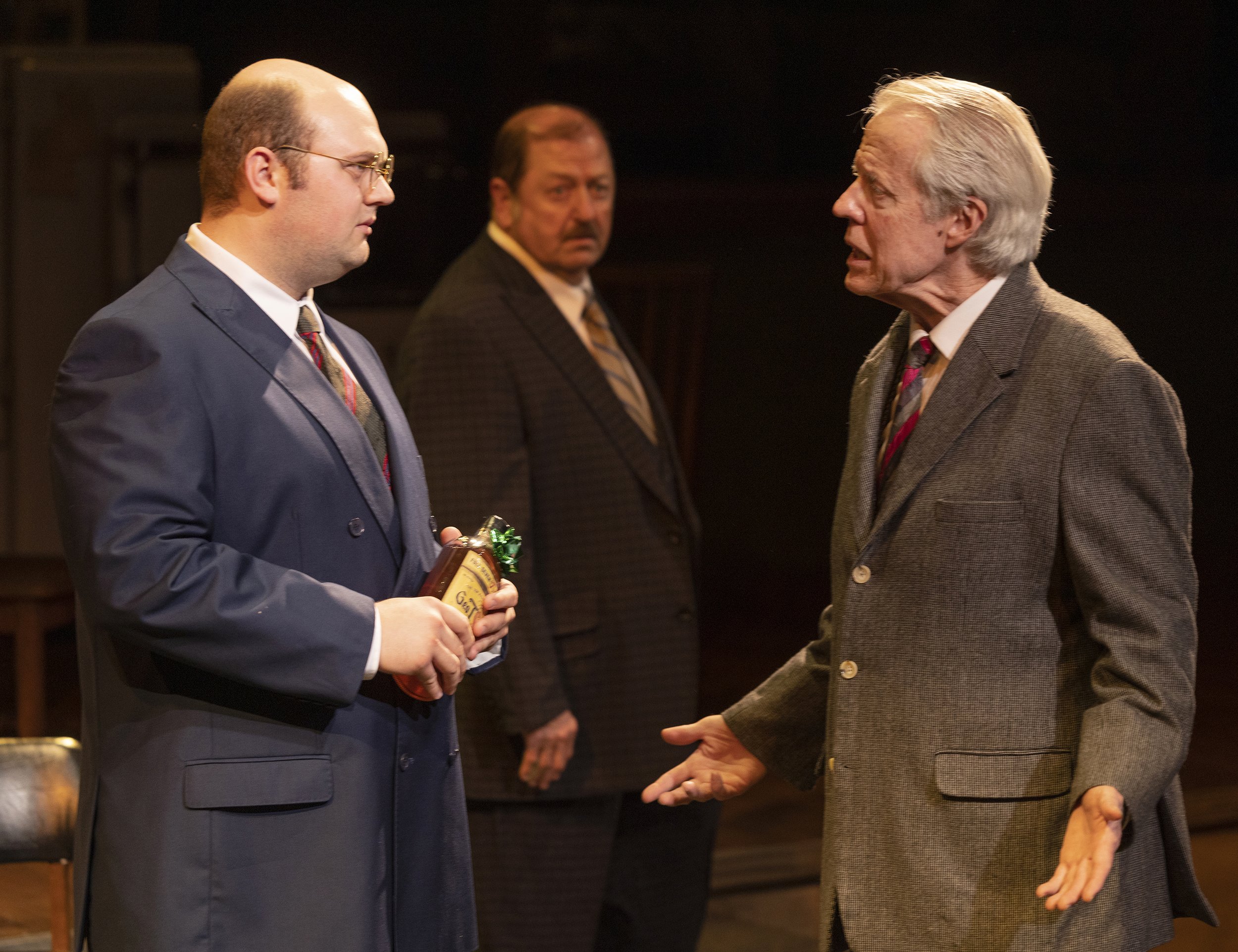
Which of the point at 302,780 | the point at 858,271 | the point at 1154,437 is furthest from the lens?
the point at 858,271

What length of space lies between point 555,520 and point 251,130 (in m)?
1.21

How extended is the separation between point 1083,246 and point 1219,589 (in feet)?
4.21

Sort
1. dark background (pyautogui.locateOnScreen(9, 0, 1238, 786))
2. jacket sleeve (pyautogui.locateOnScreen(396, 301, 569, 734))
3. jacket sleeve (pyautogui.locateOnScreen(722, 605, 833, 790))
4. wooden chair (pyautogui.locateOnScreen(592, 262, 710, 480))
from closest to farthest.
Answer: jacket sleeve (pyautogui.locateOnScreen(722, 605, 833, 790)), jacket sleeve (pyautogui.locateOnScreen(396, 301, 569, 734)), wooden chair (pyautogui.locateOnScreen(592, 262, 710, 480)), dark background (pyautogui.locateOnScreen(9, 0, 1238, 786))

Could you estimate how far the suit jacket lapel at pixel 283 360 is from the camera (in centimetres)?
185

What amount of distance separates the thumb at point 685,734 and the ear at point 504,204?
1307 millimetres

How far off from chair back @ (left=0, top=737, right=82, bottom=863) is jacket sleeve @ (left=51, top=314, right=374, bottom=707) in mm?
676

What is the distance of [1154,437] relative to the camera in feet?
5.66

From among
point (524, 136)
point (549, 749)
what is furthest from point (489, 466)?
point (524, 136)

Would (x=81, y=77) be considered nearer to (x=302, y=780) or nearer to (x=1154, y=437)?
(x=302, y=780)

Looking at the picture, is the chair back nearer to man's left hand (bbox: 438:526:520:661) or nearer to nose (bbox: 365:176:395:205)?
man's left hand (bbox: 438:526:520:661)

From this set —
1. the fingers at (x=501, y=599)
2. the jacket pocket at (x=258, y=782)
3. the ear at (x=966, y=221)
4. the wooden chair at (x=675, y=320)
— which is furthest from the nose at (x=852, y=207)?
the wooden chair at (x=675, y=320)

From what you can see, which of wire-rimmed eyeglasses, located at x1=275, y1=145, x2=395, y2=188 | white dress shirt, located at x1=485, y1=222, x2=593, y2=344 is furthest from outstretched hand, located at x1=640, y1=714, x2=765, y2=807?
white dress shirt, located at x1=485, y1=222, x2=593, y2=344

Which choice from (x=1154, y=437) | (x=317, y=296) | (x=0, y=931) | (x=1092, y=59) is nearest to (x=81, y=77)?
(x=317, y=296)

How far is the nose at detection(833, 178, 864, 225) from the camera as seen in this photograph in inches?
78.2
